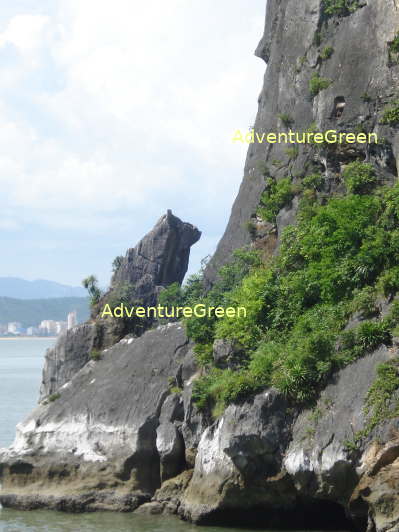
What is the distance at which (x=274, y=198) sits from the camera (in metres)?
30.4

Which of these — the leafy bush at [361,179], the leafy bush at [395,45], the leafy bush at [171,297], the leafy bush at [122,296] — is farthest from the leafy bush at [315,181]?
the leafy bush at [122,296]

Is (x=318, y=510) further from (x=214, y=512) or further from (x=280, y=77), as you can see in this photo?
(x=280, y=77)

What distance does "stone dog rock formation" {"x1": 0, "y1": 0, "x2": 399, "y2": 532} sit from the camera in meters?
20.4

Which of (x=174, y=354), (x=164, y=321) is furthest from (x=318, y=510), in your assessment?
(x=164, y=321)

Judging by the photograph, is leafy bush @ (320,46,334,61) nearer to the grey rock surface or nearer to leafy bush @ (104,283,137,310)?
leafy bush @ (104,283,137,310)

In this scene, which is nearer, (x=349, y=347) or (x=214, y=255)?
(x=349, y=347)

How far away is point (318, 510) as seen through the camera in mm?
22031

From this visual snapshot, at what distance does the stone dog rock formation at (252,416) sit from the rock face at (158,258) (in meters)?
0.11

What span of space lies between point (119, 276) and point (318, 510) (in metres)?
16.1

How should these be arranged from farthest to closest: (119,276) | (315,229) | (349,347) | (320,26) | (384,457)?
(119,276)
(320,26)
(315,229)
(349,347)
(384,457)

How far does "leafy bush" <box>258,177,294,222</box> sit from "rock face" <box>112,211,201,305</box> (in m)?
6.57

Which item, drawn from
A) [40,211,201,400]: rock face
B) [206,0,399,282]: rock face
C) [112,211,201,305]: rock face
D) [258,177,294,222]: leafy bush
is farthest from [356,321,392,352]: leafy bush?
[112,211,201,305]: rock face

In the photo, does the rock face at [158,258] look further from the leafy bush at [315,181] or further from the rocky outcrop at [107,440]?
the leafy bush at [315,181]

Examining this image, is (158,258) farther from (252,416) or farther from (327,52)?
(252,416)
